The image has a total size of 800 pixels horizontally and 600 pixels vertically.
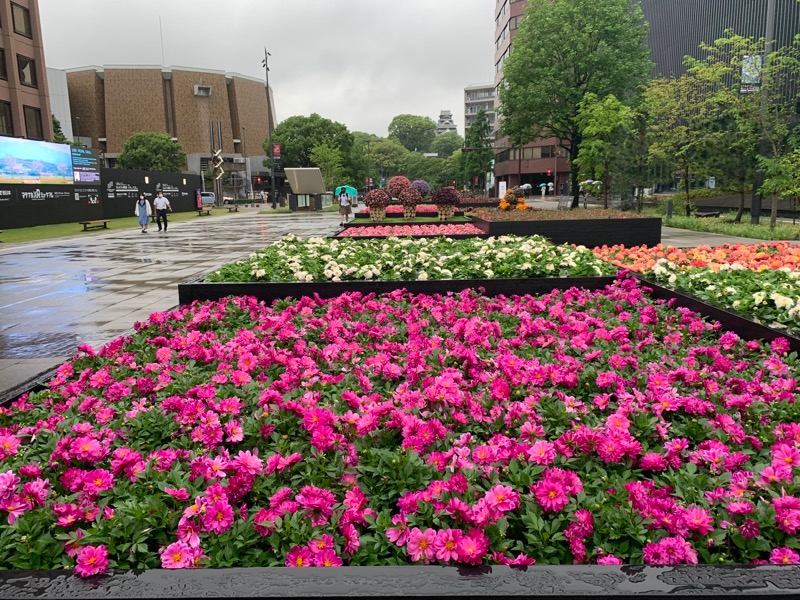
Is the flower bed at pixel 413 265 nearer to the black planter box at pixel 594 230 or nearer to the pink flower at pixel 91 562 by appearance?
the pink flower at pixel 91 562

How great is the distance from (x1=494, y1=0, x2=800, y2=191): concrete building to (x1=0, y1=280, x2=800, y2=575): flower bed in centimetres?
2163

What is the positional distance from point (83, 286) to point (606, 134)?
26443mm

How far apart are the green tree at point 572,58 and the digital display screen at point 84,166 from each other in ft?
80.0

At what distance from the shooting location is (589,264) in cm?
828

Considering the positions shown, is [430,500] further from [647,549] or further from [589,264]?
[589,264]

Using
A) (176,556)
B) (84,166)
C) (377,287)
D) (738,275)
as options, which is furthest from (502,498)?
(84,166)

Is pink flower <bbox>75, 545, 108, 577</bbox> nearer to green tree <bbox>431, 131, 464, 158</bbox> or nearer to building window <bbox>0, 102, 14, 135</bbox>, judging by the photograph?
building window <bbox>0, 102, 14, 135</bbox>

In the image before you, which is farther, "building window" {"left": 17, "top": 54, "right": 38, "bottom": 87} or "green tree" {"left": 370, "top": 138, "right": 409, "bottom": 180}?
"green tree" {"left": 370, "top": 138, "right": 409, "bottom": 180}

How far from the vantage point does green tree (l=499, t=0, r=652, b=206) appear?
3566 cm

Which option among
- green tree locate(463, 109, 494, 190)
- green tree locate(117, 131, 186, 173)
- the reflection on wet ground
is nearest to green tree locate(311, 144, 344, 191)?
green tree locate(463, 109, 494, 190)

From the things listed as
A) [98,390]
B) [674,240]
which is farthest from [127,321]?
[674,240]

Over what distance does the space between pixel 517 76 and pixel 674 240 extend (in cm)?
2042

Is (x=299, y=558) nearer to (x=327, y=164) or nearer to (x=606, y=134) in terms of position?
(x=606, y=134)

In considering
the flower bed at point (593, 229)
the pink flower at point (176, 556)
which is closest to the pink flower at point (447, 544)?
the pink flower at point (176, 556)
